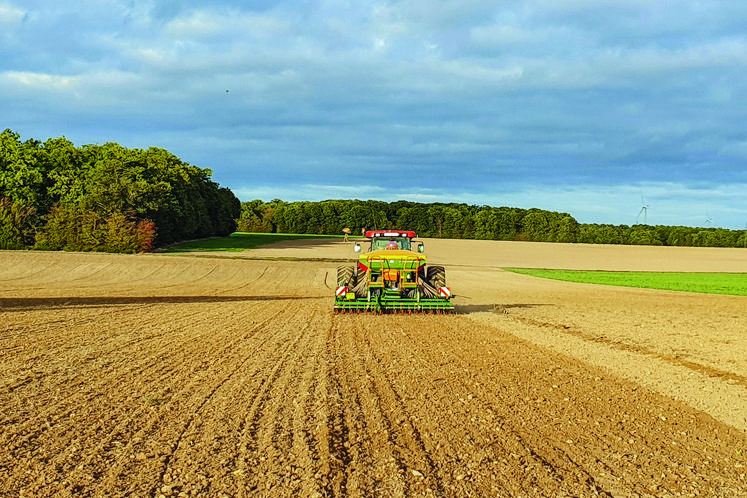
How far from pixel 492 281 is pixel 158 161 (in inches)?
1914

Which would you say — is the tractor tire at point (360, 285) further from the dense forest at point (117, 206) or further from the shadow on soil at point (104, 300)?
the dense forest at point (117, 206)

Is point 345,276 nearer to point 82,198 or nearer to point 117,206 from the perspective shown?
point 117,206

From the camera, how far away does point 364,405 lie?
7.49 m

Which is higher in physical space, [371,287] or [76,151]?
[76,151]


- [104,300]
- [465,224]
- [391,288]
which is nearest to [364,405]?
[391,288]

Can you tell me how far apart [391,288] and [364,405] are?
10.4 metres

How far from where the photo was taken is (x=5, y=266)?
129 feet

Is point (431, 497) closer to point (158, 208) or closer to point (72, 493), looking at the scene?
point (72, 493)

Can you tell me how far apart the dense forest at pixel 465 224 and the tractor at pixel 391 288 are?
297ft

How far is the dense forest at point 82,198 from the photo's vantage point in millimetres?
52250

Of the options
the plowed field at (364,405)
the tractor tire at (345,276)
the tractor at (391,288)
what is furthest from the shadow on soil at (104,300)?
the tractor at (391,288)

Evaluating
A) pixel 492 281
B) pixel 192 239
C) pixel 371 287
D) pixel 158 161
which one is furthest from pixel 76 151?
pixel 371 287

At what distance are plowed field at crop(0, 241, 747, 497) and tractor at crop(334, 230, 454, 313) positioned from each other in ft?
1.80

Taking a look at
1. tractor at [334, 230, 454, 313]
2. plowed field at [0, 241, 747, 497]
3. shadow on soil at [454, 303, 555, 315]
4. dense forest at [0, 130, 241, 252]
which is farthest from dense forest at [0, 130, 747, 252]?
tractor at [334, 230, 454, 313]
